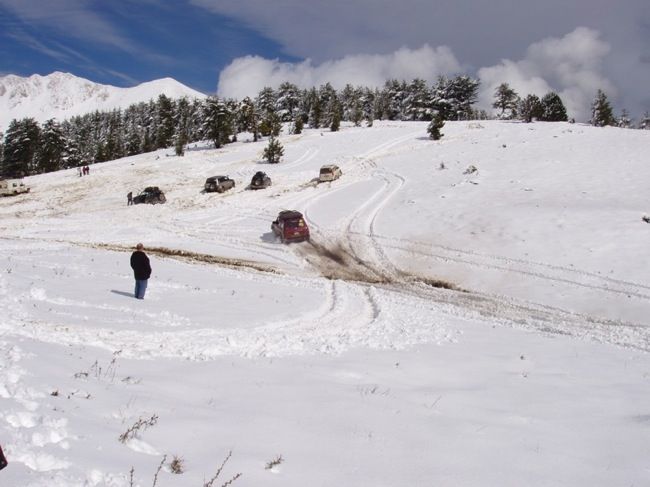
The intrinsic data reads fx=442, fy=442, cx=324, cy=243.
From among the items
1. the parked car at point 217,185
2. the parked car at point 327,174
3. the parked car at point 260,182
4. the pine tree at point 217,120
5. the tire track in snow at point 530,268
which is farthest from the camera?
the pine tree at point 217,120

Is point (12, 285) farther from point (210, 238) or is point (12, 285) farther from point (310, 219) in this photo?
point (310, 219)

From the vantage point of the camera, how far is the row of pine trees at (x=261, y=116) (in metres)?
80.6

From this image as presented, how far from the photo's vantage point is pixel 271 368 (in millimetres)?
9648

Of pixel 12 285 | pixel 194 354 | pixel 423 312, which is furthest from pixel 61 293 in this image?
pixel 423 312

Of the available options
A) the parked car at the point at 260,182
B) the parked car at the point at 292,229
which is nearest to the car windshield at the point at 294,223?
the parked car at the point at 292,229

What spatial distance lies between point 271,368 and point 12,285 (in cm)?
954

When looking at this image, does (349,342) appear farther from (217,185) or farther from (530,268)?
(217,185)

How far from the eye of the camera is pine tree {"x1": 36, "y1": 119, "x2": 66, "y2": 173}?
264ft

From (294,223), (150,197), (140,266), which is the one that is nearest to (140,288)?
(140,266)

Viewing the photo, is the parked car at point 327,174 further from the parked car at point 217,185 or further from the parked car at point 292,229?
the parked car at point 292,229

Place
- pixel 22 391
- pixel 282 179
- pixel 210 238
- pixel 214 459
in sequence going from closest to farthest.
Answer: pixel 214 459, pixel 22 391, pixel 210 238, pixel 282 179

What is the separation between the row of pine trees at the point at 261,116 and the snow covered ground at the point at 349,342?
123 feet

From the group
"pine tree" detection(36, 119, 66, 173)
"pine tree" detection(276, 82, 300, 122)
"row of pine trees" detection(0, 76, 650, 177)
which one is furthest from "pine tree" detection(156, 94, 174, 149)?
"pine tree" detection(276, 82, 300, 122)

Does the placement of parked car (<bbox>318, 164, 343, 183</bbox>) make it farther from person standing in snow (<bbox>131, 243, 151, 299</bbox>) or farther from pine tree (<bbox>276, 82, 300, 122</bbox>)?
pine tree (<bbox>276, 82, 300, 122</bbox>)
